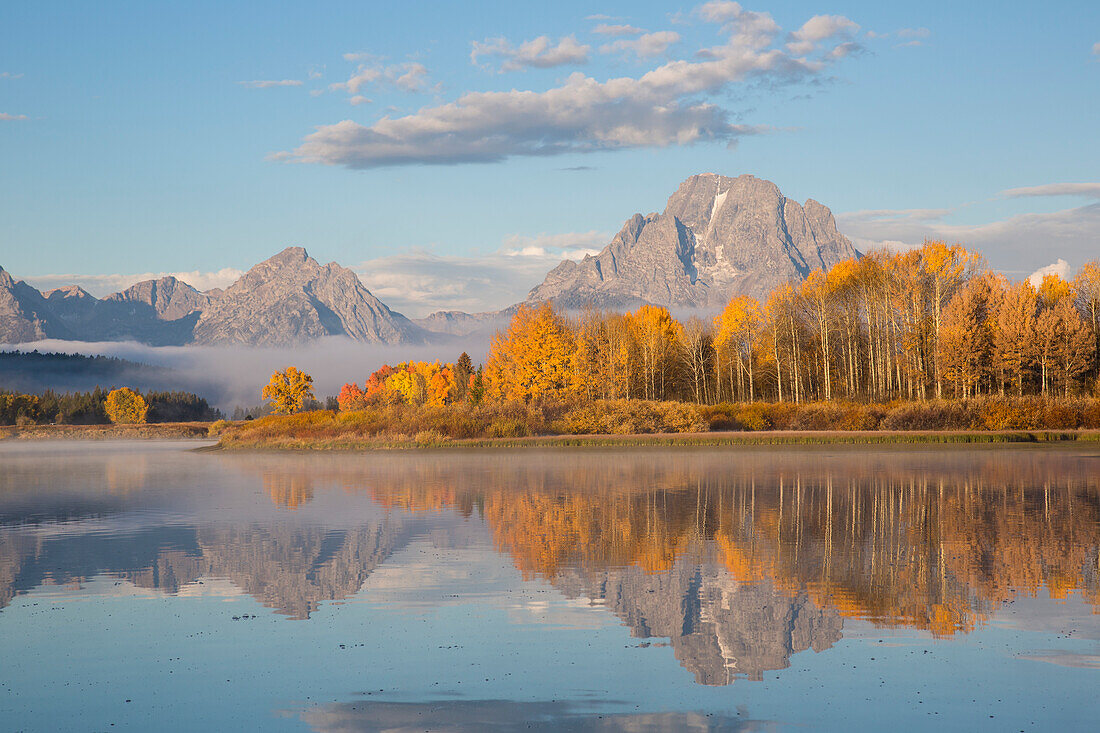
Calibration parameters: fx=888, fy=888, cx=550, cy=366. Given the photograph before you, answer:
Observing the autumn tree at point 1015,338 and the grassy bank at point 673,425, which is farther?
the autumn tree at point 1015,338

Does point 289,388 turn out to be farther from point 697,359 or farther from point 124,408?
point 124,408

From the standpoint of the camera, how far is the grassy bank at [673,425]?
5769 centimetres

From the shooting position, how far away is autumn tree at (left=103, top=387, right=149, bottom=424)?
194875 millimetres

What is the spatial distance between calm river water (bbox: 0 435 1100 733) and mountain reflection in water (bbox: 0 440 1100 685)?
94mm

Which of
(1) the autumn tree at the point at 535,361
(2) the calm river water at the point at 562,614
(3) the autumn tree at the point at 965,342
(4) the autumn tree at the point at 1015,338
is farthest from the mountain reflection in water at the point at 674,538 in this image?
(1) the autumn tree at the point at 535,361

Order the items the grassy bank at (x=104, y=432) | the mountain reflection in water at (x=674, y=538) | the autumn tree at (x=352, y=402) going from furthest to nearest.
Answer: the autumn tree at (x=352, y=402) → the grassy bank at (x=104, y=432) → the mountain reflection in water at (x=674, y=538)

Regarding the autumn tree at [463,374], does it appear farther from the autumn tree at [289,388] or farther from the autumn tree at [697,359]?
the autumn tree at [697,359]

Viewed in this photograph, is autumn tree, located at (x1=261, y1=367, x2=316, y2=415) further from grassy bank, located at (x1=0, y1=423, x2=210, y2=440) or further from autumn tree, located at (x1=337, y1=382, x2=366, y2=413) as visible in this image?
autumn tree, located at (x1=337, y1=382, x2=366, y2=413)

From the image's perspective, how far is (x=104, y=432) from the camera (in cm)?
15375

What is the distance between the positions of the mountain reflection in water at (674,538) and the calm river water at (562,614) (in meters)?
0.09

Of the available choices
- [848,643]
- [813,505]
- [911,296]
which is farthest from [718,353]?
[848,643]

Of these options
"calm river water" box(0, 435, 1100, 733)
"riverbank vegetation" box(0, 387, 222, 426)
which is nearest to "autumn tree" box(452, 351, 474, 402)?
"riverbank vegetation" box(0, 387, 222, 426)

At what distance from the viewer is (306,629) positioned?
12.1 metres

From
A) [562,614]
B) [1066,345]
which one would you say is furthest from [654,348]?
[562,614]
